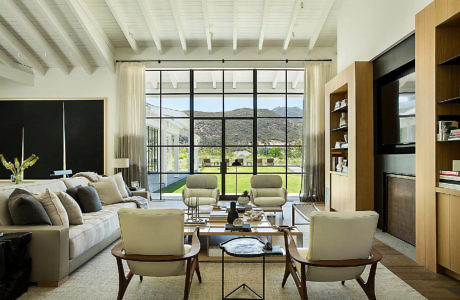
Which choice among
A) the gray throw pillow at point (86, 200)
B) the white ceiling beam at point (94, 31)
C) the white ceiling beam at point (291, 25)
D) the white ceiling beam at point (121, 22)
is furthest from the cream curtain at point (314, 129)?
the gray throw pillow at point (86, 200)

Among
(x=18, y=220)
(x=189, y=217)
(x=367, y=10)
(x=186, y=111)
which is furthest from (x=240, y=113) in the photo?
(x=18, y=220)

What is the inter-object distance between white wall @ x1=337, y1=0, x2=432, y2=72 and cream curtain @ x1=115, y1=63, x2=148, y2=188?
192 inches

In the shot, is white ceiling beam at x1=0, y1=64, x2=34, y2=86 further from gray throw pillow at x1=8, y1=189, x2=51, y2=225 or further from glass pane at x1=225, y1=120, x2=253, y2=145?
gray throw pillow at x1=8, y1=189, x2=51, y2=225

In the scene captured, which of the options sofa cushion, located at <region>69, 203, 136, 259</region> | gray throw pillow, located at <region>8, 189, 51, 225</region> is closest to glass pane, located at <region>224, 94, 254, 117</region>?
sofa cushion, located at <region>69, 203, 136, 259</region>

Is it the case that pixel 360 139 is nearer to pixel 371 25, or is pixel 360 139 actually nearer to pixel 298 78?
pixel 371 25

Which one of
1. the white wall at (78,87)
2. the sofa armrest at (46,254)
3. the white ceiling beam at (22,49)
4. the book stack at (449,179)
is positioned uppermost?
the white ceiling beam at (22,49)

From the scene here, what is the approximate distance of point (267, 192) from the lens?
622 centimetres

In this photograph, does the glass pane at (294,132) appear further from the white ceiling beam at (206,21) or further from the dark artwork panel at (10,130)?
the dark artwork panel at (10,130)

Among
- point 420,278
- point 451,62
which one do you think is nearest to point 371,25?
point 451,62

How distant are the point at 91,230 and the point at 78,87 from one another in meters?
5.70

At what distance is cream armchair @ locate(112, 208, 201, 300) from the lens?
244 cm

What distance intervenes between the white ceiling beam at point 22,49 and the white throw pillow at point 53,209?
5.33 metres

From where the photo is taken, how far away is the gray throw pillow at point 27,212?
303 centimetres

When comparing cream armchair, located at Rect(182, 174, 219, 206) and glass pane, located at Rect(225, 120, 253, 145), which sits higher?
glass pane, located at Rect(225, 120, 253, 145)
